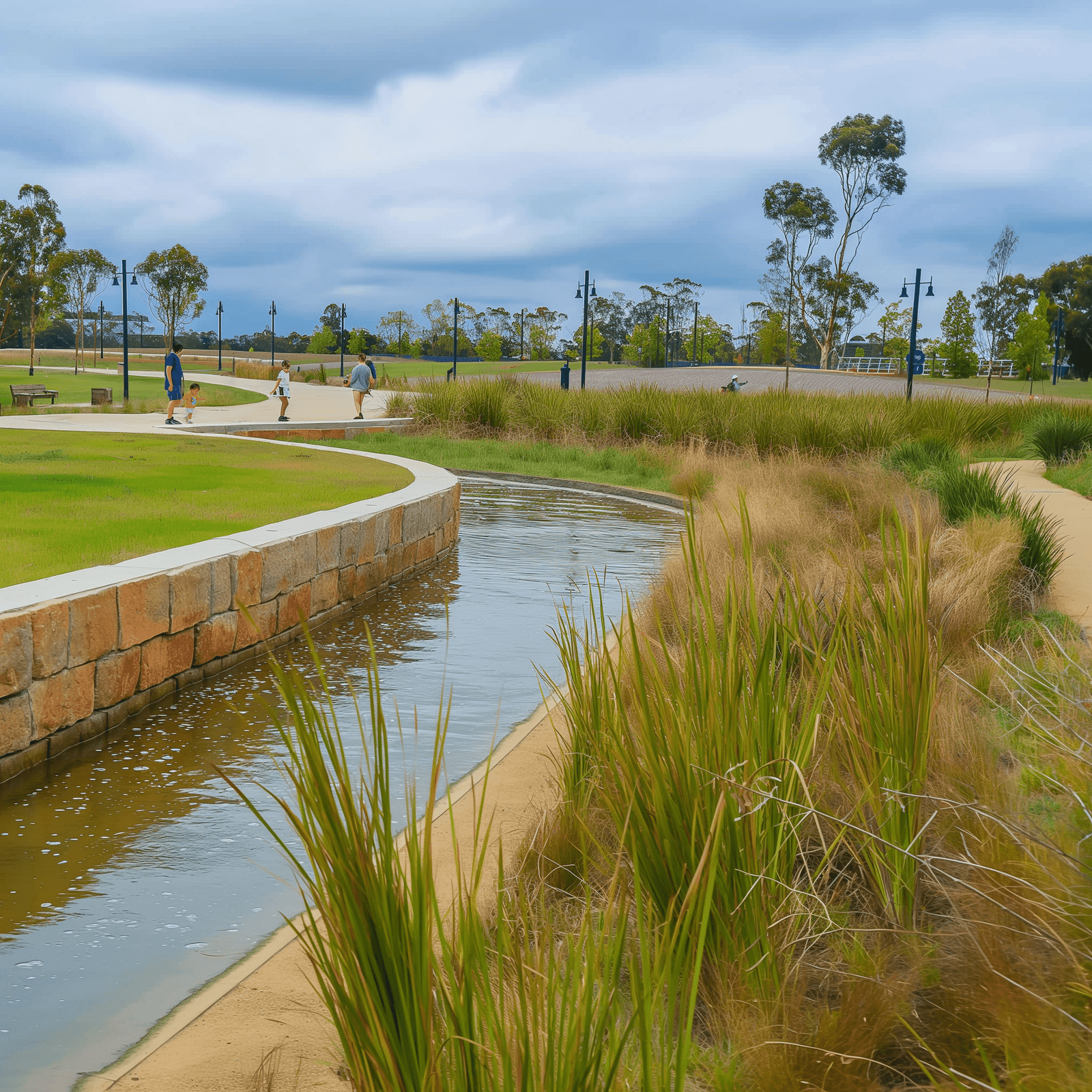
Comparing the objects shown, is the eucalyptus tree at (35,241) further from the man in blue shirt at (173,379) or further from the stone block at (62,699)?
the stone block at (62,699)

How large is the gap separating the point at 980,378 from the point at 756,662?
214 ft

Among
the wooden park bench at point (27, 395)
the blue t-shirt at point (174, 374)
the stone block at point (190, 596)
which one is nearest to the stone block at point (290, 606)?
the stone block at point (190, 596)

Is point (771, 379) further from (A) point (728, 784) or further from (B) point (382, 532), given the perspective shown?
(A) point (728, 784)

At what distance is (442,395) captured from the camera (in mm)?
22359

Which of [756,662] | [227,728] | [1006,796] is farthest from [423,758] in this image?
[1006,796]

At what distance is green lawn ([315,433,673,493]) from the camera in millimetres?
16875

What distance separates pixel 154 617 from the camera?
17.6 feet

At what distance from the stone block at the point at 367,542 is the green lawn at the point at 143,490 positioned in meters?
0.59

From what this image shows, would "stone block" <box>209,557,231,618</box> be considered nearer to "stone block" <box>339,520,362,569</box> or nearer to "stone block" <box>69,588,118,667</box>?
"stone block" <box>69,588,118,667</box>

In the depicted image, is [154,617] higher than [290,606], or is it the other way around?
[154,617]

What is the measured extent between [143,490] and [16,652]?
5039mm

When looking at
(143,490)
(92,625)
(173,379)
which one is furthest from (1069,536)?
(173,379)

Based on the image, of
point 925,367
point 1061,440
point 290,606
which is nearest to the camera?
point 290,606

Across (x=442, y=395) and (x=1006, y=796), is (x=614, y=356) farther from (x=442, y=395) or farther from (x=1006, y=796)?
(x=1006, y=796)
